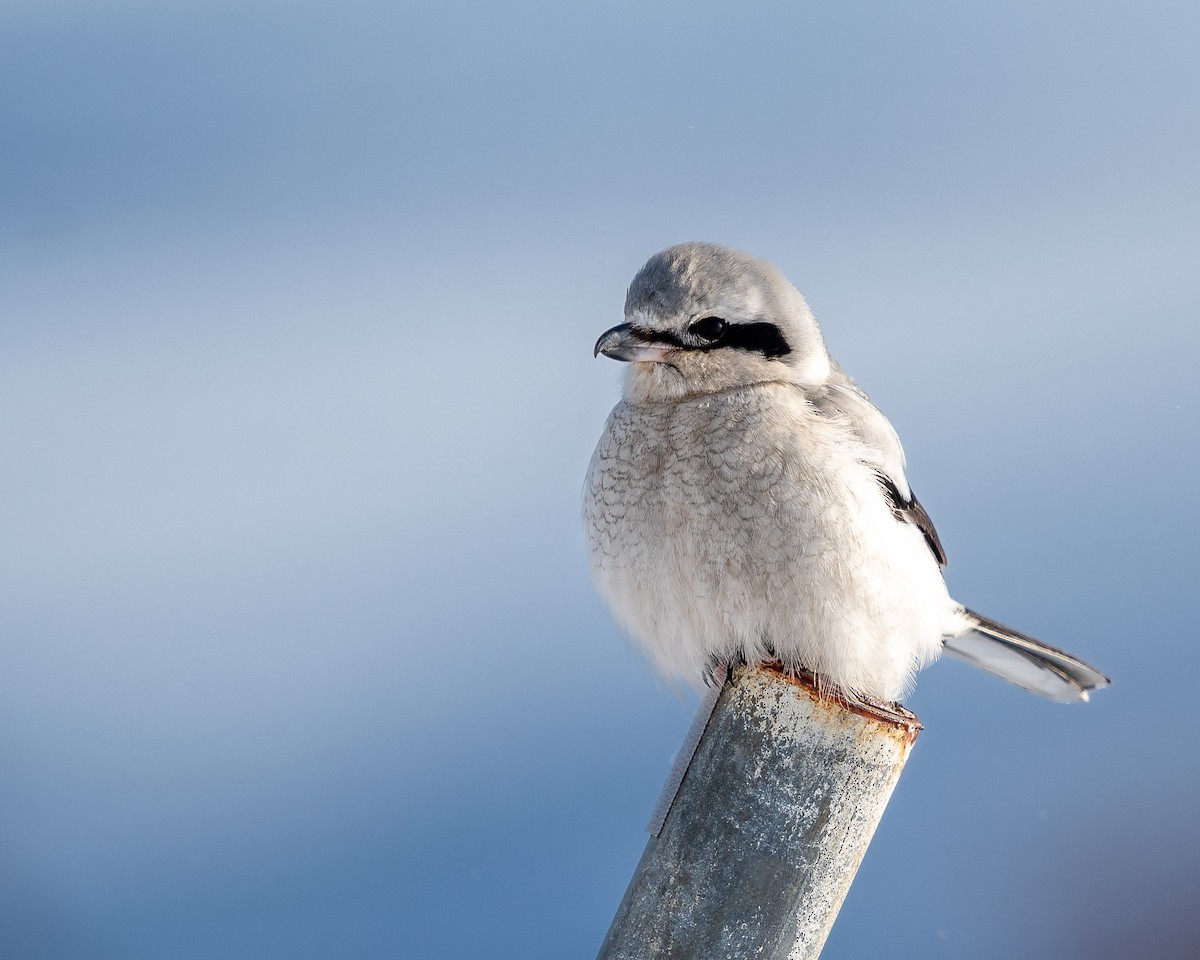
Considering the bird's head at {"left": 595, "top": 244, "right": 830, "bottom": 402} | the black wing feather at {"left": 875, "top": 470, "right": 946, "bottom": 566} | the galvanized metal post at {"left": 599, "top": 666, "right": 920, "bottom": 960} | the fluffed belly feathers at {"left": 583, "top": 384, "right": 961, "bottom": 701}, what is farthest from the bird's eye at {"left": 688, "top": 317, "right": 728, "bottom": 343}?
the galvanized metal post at {"left": 599, "top": 666, "right": 920, "bottom": 960}

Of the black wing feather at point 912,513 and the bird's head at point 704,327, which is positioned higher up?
the bird's head at point 704,327

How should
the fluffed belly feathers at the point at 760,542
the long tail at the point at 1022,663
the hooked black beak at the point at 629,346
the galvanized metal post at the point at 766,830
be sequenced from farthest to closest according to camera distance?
the long tail at the point at 1022,663 < the hooked black beak at the point at 629,346 < the fluffed belly feathers at the point at 760,542 < the galvanized metal post at the point at 766,830

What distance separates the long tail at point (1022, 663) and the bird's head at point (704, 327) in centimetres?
72

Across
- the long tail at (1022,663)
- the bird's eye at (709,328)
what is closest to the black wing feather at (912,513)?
the long tail at (1022,663)

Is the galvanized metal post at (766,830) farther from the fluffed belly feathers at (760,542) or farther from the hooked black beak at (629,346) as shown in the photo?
the hooked black beak at (629,346)

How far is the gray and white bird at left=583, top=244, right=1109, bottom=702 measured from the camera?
6.06 feet

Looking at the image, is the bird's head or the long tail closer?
the bird's head

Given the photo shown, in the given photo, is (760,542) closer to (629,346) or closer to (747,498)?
(747,498)

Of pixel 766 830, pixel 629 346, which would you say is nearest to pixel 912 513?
pixel 629 346

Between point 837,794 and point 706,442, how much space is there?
702mm

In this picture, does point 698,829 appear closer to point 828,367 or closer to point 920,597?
point 920,597

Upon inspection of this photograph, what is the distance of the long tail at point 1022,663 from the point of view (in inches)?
93.4

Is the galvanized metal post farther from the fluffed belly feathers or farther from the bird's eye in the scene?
the bird's eye

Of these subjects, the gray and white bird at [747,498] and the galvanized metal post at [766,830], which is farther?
the gray and white bird at [747,498]
